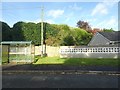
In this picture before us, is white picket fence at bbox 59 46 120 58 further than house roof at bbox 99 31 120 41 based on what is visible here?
No

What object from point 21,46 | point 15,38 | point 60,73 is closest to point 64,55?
point 21,46

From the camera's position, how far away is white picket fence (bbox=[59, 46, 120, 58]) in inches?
1190

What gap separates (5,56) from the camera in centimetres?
2439

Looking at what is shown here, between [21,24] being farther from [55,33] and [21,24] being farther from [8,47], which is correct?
[8,47]

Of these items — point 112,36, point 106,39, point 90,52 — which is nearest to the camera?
point 90,52

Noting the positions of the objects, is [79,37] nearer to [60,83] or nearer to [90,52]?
[90,52]

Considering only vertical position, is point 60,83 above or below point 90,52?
below

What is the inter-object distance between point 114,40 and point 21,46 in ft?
67.7

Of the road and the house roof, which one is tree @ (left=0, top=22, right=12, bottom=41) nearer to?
the house roof

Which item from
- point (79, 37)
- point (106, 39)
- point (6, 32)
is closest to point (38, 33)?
point (6, 32)

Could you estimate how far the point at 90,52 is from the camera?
31.2 metres

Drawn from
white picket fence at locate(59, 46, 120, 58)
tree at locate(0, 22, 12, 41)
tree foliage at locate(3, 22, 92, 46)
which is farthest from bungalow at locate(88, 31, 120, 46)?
tree at locate(0, 22, 12, 41)

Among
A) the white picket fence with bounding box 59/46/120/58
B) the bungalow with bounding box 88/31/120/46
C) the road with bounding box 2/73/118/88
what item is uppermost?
the bungalow with bounding box 88/31/120/46

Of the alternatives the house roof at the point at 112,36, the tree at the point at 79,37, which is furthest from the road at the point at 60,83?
the tree at the point at 79,37
